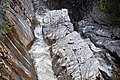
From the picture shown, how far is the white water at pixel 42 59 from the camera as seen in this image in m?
11.0

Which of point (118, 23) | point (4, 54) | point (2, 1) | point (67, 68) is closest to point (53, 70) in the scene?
point (67, 68)

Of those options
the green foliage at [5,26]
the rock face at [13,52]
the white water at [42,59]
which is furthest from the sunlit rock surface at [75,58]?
the green foliage at [5,26]

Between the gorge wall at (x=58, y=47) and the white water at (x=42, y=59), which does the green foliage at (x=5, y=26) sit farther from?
the white water at (x=42, y=59)

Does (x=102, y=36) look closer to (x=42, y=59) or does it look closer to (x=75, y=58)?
(x=75, y=58)

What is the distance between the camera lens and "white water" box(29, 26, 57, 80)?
10953 mm

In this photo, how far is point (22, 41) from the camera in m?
11.6

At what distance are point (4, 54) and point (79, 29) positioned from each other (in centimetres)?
802

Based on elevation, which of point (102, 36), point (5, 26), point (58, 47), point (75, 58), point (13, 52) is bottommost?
point (102, 36)

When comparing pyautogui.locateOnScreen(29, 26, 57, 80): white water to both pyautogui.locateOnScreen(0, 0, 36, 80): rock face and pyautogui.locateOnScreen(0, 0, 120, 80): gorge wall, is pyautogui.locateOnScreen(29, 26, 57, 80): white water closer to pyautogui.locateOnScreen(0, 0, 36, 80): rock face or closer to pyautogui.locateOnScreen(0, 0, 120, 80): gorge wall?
pyautogui.locateOnScreen(0, 0, 120, 80): gorge wall

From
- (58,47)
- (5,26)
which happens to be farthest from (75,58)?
(5,26)

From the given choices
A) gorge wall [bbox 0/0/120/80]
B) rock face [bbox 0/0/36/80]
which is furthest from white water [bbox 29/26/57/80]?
rock face [bbox 0/0/36/80]

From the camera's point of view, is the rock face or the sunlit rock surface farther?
the sunlit rock surface

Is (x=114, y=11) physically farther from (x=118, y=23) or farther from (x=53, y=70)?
(x=53, y=70)

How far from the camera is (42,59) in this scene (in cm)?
1227
